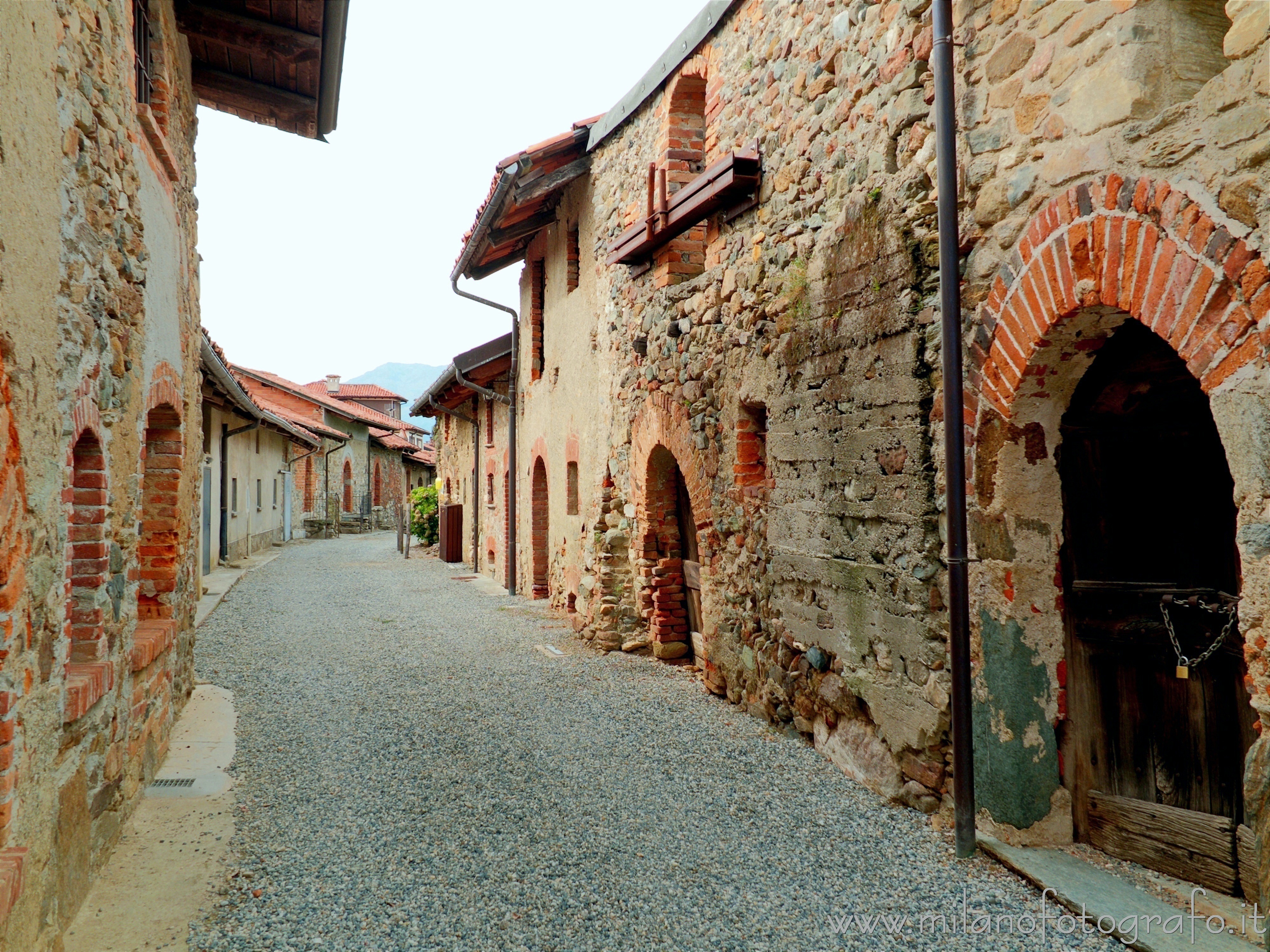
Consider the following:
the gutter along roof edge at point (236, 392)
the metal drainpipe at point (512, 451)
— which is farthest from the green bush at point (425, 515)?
the metal drainpipe at point (512, 451)

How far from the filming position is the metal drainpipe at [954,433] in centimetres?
346

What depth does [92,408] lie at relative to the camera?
338 cm

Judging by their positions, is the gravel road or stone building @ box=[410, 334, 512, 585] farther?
stone building @ box=[410, 334, 512, 585]

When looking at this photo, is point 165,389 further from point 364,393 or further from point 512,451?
point 364,393

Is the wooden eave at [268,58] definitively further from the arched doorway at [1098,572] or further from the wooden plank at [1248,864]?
the wooden plank at [1248,864]

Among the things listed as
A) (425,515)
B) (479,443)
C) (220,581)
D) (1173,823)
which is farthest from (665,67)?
(425,515)

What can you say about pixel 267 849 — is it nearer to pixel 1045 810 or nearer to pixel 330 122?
pixel 1045 810

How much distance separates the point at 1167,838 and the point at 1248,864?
0.32 meters

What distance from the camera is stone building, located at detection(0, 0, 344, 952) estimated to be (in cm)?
247

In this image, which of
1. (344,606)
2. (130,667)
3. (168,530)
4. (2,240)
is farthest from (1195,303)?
(344,606)

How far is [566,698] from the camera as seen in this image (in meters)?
6.14

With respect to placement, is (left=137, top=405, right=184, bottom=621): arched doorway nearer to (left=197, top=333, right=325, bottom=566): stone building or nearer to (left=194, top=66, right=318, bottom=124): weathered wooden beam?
(left=197, top=333, right=325, bottom=566): stone building

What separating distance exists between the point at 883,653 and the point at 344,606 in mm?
8748

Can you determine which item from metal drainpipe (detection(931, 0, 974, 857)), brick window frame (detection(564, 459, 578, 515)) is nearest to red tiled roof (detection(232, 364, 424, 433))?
brick window frame (detection(564, 459, 578, 515))
